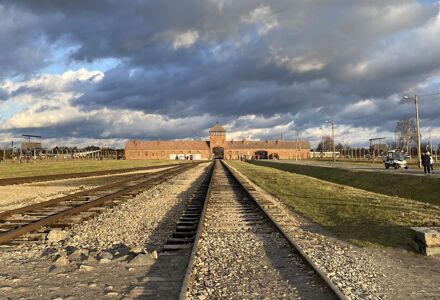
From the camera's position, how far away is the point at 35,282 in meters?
6.17

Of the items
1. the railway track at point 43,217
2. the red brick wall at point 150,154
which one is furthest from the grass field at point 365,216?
the red brick wall at point 150,154

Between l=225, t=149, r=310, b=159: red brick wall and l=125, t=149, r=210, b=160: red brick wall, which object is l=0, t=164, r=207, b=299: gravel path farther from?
l=225, t=149, r=310, b=159: red brick wall

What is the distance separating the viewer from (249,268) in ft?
22.3

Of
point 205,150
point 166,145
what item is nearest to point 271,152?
point 205,150

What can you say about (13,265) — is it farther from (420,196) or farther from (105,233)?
(420,196)

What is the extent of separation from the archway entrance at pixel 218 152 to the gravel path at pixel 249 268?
149 meters

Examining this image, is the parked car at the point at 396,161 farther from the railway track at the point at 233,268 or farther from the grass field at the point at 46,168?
the railway track at the point at 233,268

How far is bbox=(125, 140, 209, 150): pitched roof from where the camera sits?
160650 mm

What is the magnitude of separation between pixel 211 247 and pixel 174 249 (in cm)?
71

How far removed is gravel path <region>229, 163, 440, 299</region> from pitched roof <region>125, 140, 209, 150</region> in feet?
496

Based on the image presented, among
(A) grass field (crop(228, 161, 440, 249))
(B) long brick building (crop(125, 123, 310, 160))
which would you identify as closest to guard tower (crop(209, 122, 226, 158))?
(B) long brick building (crop(125, 123, 310, 160))

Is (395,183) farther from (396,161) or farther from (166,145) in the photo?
(166,145)

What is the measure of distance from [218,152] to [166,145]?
63.6ft

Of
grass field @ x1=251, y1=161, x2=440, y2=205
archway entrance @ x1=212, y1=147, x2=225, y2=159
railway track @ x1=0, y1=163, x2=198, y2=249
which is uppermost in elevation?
archway entrance @ x1=212, y1=147, x2=225, y2=159
